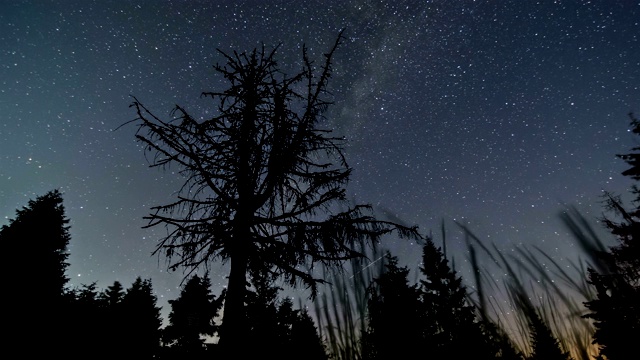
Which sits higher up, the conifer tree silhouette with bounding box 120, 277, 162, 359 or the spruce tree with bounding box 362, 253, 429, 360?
the conifer tree silhouette with bounding box 120, 277, 162, 359

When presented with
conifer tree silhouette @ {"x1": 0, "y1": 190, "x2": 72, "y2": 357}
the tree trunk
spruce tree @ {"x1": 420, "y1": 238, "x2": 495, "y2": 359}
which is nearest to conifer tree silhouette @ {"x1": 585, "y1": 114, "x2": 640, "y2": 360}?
spruce tree @ {"x1": 420, "y1": 238, "x2": 495, "y2": 359}

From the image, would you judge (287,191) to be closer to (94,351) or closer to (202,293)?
(94,351)

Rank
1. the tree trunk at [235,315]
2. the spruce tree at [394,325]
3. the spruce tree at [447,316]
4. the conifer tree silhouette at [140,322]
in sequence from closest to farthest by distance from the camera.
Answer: the tree trunk at [235,315] → the spruce tree at [394,325] → the spruce tree at [447,316] → the conifer tree silhouette at [140,322]

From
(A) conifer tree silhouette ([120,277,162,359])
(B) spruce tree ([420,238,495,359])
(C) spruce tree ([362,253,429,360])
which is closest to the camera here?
(C) spruce tree ([362,253,429,360])

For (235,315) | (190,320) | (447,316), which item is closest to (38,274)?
(190,320)

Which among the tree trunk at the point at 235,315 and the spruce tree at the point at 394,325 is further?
the spruce tree at the point at 394,325

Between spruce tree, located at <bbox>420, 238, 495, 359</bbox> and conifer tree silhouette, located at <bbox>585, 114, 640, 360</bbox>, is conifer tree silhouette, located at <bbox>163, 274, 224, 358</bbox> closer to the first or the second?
spruce tree, located at <bbox>420, 238, 495, 359</bbox>

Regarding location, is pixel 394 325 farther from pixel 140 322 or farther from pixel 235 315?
pixel 140 322

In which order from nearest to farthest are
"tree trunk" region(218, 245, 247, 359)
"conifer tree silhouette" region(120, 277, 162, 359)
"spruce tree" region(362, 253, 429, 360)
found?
"tree trunk" region(218, 245, 247, 359) → "spruce tree" region(362, 253, 429, 360) → "conifer tree silhouette" region(120, 277, 162, 359)

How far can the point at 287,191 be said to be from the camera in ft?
19.4

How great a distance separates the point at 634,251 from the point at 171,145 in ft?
74.6

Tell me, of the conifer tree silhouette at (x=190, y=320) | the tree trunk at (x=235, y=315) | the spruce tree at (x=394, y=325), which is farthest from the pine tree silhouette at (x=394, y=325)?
the conifer tree silhouette at (x=190, y=320)

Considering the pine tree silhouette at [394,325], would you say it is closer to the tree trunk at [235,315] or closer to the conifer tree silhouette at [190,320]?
the tree trunk at [235,315]

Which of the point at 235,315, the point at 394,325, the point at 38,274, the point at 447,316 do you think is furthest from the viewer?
the point at 447,316
